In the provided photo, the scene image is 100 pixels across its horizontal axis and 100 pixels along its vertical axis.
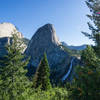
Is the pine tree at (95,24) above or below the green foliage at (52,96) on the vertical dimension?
above

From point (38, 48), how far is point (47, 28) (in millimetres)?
18801

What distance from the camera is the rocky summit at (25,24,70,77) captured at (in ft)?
239

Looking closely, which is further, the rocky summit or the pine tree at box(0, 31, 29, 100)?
the rocky summit

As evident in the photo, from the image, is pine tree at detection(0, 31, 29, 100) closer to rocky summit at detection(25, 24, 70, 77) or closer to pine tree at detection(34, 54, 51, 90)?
pine tree at detection(34, 54, 51, 90)

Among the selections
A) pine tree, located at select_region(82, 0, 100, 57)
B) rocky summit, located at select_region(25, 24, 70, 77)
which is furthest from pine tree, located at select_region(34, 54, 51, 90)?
rocky summit, located at select_region(25, 24, 70, 77)

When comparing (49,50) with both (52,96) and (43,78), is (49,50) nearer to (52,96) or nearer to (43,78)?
(43,78)

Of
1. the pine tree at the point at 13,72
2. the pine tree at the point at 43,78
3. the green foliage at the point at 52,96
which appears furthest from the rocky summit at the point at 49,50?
the pine tree at the point at 13,72

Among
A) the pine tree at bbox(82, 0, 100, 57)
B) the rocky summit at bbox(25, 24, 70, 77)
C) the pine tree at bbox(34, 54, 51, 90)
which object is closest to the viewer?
the pine tree at bbox(82, 0, 100, 57)

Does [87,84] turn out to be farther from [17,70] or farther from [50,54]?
[50,54]

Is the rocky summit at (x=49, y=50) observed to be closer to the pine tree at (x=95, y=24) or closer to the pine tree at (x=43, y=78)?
the pine tree at (x=43, y=78)

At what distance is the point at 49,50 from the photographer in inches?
3361

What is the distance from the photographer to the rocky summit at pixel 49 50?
7275 centimetres

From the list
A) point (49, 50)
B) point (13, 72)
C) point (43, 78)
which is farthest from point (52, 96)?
point (49, 50)

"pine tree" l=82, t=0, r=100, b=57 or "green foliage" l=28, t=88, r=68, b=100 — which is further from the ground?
"pine tree" l=82, t=0, r=100, b=57
